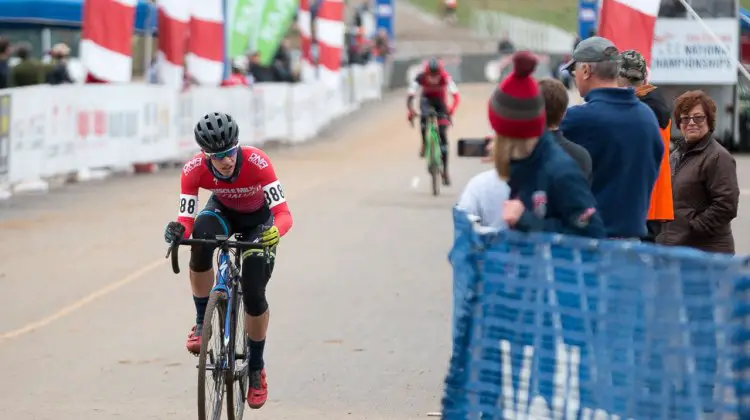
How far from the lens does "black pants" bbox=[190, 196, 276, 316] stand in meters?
7.55

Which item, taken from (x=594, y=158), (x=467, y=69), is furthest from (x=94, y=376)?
(x=467, y=69)

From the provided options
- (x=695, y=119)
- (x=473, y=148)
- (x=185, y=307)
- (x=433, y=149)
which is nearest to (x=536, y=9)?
(x=433, y=149)

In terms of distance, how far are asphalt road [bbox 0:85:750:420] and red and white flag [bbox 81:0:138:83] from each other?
2140 mm

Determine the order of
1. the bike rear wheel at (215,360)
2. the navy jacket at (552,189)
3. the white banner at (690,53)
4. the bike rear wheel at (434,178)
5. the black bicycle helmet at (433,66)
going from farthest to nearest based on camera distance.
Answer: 1. the white banner at (690,53)
2. the black bicycle helmet at (433,66)
3. the bike rear wheel at (434,178)
4. the bike rear wheel at (215,360)
5. the navy jacket at (552,189)

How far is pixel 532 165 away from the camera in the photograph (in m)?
5.59

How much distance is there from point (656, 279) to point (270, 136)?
28.2 m

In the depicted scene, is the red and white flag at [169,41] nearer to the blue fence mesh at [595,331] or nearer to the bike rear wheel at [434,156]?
the bike rear wheel at [434,156]

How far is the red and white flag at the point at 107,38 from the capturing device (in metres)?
23.3

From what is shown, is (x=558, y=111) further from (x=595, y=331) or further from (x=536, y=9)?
(x=536, y=9)

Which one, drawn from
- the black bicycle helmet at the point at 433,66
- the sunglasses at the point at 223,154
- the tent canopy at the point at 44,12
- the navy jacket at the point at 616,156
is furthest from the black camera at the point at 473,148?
the tent canopy at the point at 44,12

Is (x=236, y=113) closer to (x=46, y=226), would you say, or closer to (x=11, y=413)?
(x=46, y=226)

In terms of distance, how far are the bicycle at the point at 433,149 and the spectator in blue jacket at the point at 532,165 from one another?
15044 millimetres

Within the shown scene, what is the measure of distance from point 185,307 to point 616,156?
5793mm

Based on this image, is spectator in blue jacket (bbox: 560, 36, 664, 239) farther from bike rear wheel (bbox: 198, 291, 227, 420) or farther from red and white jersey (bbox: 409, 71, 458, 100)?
red and white jersey (bbox: 409, 71, 458, 100)
